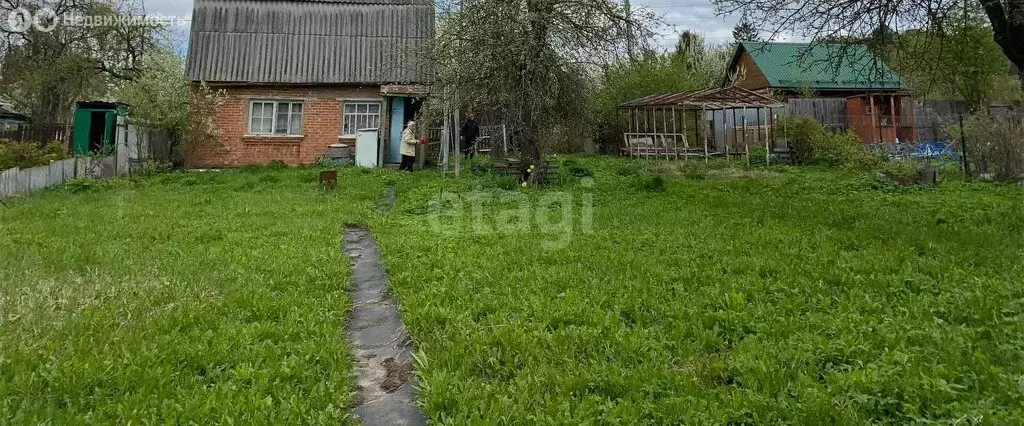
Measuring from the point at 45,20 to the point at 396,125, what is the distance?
520 inches

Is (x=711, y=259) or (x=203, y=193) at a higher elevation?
(x=203, y=193)

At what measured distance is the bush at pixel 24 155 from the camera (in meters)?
10.5

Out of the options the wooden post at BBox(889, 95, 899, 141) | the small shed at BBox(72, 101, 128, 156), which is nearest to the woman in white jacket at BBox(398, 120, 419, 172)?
the small shed at BBox(72, 101, 128, 156)

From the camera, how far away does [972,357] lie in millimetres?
2848

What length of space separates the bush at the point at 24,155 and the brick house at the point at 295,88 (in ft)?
14.6

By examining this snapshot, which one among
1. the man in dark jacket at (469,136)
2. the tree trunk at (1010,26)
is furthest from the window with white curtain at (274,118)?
the tree trunk at (1010,26)

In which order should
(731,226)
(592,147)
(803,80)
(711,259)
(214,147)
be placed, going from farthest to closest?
(803,80), (592,147), (214,147), (731,226), (711,259)

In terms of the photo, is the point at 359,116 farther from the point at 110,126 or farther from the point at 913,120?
the point at 913,120

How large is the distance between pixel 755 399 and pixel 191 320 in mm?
3216

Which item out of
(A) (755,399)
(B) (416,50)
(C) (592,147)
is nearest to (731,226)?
(A) (755,399)

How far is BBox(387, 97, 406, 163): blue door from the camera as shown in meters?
16.6

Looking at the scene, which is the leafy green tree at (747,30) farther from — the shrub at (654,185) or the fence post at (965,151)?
the fence post at (965,151)

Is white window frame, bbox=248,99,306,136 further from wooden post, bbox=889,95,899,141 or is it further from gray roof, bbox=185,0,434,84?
wooden post, bbox=889,95,899,141

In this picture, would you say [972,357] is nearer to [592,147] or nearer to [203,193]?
[203,193]
